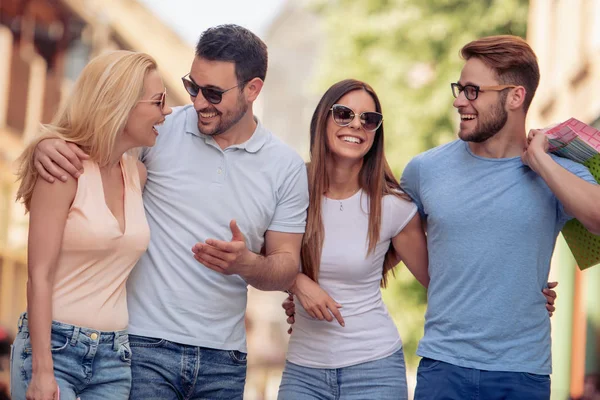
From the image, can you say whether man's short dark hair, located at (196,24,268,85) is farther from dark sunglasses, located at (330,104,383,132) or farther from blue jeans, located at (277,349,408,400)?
blue jeans, located at (277,349,408,400)

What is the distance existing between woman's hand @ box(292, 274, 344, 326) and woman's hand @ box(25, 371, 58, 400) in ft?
4.16

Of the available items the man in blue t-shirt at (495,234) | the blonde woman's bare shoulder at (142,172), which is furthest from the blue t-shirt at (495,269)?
the blonde woman's bare shoulder at (142,172)

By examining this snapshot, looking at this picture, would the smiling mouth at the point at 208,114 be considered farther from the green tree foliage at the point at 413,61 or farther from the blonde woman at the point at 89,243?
the green tree foliage at the point at 413,61

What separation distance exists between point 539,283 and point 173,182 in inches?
64.3

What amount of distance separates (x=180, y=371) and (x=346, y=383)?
2.59ft

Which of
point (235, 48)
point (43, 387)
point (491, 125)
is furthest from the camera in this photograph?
point (235, 48)

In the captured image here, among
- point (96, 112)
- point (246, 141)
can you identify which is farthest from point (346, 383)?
point (96, 112)

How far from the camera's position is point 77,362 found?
4.28 metres

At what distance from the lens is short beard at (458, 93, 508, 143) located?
488 centimetres

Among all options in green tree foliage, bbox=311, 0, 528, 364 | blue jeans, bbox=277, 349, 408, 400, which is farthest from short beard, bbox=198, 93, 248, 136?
green tree foliage, bbox=311, 0, 528, 364

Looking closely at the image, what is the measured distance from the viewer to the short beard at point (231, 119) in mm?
4906

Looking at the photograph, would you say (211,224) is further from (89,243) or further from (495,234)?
(495,234)

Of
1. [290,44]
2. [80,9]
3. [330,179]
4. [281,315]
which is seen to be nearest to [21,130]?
[80,9]

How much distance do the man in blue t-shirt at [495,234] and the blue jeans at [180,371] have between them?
2.77 ft
